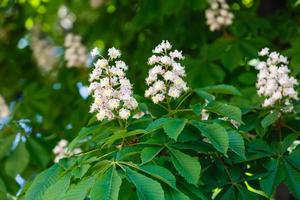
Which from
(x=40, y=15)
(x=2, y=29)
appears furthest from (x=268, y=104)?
(x=2, y=29)

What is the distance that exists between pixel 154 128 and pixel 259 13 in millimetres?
2818

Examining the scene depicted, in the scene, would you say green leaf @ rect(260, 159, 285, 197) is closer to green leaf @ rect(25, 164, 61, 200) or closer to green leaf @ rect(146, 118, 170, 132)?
green leaf @ rect(146, 118, 170, 132)

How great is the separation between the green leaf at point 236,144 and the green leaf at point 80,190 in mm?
468

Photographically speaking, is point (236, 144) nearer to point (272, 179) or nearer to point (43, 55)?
point (272, 179)

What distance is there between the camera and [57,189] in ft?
6.38

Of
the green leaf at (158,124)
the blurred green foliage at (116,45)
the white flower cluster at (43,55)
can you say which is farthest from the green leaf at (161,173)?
the white flower cluster at (43,55)

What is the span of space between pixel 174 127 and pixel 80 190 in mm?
343

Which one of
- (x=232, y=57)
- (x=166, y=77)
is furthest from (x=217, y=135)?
(x=232, y=57)

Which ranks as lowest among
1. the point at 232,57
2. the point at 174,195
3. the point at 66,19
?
the point at 174,195

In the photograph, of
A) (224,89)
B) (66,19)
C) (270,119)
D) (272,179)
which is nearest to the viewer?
(272,179)

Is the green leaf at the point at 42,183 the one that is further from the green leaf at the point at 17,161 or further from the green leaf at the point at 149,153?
the green leaf at the point at 17,161

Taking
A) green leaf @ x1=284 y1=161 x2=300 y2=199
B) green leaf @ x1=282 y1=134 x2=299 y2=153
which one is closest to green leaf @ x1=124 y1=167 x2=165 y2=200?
green leaf @ x1=284 y1=161 x2=300 y2=199

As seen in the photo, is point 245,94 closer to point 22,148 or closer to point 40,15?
point 22,148

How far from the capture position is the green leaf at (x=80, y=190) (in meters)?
1.83
